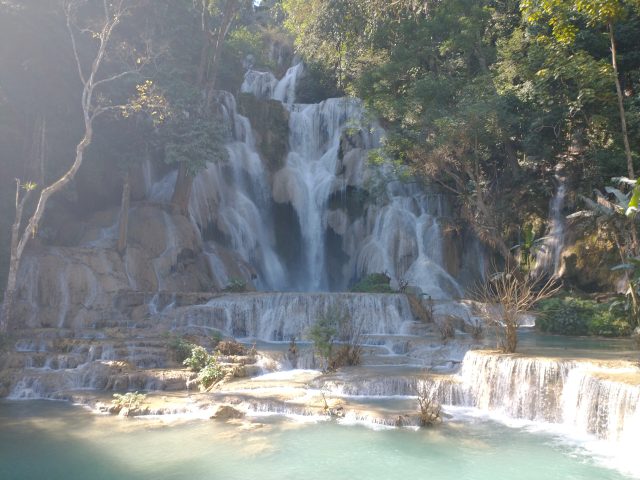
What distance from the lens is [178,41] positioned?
26984 millimetres

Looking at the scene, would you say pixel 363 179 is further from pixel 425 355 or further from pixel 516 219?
pixel 425 355

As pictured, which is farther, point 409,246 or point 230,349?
point 409,246

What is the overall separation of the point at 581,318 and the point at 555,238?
227 inches

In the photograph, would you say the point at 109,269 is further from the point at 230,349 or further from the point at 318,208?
the point at 318,208

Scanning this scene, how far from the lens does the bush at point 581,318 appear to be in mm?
18484

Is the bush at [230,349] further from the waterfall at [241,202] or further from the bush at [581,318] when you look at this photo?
the waterfall at [241,202]

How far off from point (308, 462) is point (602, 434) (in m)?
4.99

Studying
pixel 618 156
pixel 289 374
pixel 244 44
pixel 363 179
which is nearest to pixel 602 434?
pixel 289 374

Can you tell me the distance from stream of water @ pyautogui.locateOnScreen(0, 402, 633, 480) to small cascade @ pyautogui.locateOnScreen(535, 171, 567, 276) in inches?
577

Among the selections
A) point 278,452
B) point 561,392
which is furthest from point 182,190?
point 561,392

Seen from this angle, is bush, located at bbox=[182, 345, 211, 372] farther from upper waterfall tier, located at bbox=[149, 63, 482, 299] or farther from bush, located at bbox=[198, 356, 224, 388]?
upper waterfall tier, located at bbox=[149, 63, 482, 299]

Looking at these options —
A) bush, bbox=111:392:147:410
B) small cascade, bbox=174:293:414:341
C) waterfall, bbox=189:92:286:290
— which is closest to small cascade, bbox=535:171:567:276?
small cascade, bbox=174:293:414:341

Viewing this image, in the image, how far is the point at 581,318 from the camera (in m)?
19.4

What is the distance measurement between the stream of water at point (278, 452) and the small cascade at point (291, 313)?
29.9 ft
